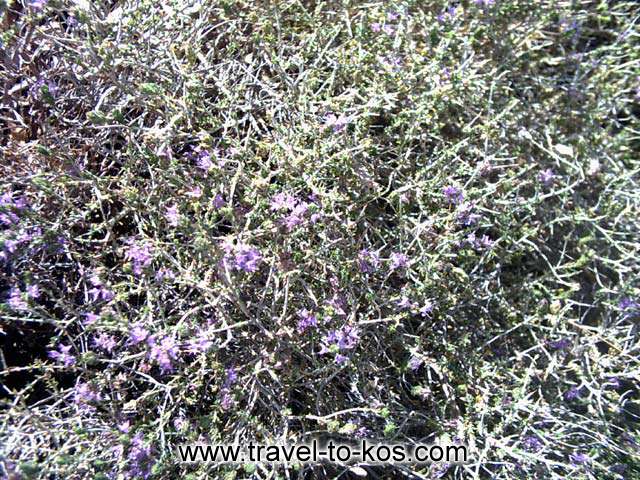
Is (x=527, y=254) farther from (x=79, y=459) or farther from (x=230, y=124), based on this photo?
(x=79, y=459)

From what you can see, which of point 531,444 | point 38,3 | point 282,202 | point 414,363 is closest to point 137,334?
point 282,202

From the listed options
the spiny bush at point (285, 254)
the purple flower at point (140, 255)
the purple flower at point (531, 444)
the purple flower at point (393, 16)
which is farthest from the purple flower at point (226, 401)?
the purple flower at point (393, 16)

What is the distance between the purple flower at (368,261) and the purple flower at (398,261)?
5 centimetres

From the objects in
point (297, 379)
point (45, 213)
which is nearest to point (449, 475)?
point (297, 379)

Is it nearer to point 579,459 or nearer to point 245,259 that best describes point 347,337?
point 245,259

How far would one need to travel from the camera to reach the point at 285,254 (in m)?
1.90

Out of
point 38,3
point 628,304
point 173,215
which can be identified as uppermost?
point 38,3

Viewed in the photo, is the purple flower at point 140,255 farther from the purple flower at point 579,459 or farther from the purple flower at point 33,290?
the purple flower at point 579,459

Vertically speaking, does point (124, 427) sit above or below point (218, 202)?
below

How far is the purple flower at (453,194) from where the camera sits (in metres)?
2.04

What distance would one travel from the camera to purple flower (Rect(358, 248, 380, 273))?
197cm

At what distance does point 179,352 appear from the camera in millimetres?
1823

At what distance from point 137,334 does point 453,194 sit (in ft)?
3.44

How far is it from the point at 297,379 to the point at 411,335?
389 millimetres
